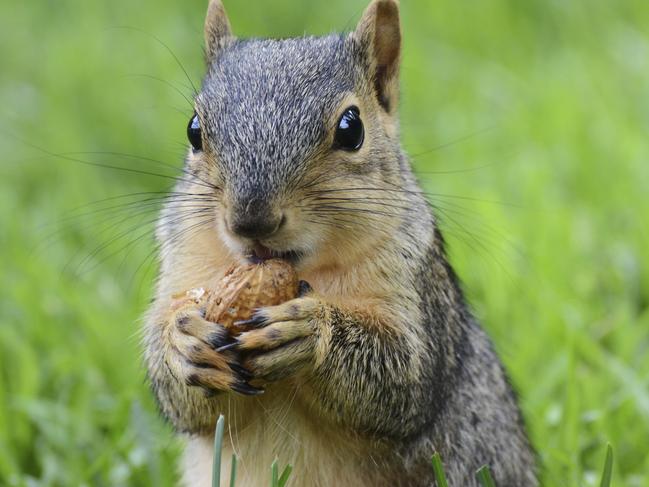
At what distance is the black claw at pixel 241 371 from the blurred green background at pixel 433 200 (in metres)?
0.72

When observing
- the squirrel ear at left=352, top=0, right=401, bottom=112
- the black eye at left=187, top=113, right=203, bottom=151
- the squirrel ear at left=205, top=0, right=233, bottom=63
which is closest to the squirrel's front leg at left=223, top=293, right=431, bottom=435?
the black eye at left=187, top=113, right=203, bottom=151

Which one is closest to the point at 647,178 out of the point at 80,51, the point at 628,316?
the point at 628,316

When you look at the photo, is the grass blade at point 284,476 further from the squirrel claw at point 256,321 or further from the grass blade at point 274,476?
the squirrel claw at point 256,321

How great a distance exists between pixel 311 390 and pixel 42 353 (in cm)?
163

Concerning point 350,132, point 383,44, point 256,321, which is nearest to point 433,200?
point 383,44

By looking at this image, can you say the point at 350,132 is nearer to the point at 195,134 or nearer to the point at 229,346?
the point at 195,134

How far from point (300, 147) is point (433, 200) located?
2.06 metres

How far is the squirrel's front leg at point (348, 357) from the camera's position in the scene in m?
2.54

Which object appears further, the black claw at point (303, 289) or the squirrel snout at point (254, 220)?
the black claw at point (303, 289)

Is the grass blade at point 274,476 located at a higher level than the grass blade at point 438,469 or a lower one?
lower

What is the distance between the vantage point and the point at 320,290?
2.73m

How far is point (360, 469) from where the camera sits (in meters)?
2.80

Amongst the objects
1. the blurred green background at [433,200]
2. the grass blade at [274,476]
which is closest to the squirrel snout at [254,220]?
the grass blade at [274,476]

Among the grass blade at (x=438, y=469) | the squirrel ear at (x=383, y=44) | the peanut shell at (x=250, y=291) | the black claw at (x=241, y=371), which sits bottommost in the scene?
the grass blade at (x=438, y=469)
